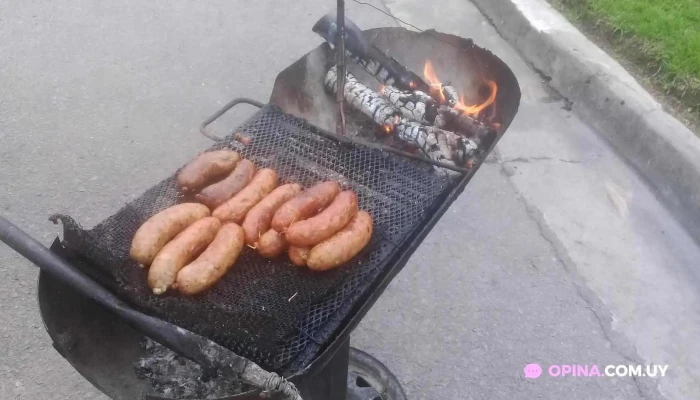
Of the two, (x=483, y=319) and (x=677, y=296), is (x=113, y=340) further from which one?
(x=677, y=296)

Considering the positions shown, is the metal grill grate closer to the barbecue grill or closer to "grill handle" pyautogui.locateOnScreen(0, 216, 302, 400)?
the barbecue grill

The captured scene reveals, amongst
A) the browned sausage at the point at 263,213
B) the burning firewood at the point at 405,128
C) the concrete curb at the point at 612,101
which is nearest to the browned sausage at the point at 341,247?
the browned sausage at the point at 263,213

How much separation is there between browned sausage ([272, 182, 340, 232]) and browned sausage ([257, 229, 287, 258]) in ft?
0.09

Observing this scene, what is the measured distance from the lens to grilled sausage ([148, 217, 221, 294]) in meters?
1.82

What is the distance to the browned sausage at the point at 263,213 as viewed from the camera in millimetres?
2035

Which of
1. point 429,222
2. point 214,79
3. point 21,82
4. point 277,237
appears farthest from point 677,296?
point 21,82

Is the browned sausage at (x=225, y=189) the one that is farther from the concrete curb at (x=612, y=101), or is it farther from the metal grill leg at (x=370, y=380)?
the concrete curb at (x=612, y=101)

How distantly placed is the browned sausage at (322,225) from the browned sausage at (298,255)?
18 millimetres

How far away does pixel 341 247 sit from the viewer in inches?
76.1

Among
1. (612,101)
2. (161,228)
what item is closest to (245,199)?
(161,228)

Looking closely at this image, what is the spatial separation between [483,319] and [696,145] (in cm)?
204

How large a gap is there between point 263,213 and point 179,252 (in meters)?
0.35

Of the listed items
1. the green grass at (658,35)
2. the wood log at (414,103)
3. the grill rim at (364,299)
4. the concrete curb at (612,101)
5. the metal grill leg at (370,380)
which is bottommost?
the metal grill leg at (370,380)

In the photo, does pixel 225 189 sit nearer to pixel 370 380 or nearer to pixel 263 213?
pixel 263 213
